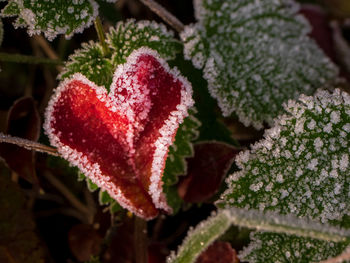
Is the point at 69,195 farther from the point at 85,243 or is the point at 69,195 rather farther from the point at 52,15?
the point at 52,15

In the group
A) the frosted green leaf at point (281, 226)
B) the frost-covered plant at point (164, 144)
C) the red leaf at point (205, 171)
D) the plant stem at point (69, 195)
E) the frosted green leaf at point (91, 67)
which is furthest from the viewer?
the plant stem at point (69, 195)

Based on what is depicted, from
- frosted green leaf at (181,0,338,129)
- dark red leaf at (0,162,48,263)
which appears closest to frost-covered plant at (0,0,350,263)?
frosted green leaf at (181,0,338,129)

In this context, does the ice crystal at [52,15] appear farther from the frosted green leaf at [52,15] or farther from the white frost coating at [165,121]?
the white frost coating at [165,121]

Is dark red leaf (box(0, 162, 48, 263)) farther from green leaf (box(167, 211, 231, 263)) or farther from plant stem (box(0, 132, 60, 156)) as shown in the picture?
green leaf (box(167, 211, 231, 263))

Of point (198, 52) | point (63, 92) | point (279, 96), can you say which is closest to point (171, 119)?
point (63, 92)

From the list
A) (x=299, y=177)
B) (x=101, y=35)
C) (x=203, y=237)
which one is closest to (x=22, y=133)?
(x=101, y=35)

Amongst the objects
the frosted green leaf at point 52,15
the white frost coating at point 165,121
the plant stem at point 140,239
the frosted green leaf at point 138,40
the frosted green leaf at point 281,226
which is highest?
the frosted green leaf at point 52,15

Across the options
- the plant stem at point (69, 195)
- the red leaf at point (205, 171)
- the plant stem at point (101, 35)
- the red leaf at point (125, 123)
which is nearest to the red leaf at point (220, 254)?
the red leaf at point (205, 171)
